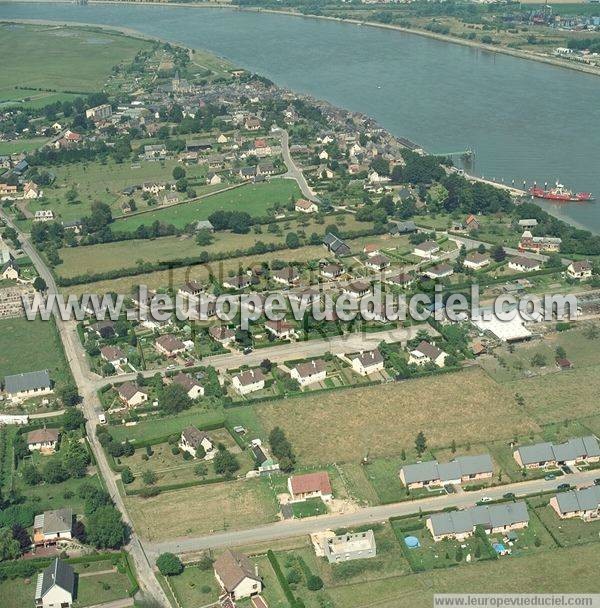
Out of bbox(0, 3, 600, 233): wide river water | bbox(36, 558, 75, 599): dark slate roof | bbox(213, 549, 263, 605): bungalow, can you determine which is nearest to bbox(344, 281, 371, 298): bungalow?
bbox(0, 3, 600, 233): wide river water

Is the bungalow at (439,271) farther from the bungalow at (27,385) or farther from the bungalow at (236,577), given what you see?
the bungalow at (236,577)

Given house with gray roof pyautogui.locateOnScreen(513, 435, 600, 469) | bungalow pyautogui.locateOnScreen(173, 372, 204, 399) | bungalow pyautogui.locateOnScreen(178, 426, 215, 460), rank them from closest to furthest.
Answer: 1. house with gray roof pyautogui.locateOnScreen(513, 435, 600, 469)
2. bungalow pyautogui.locateOnScreen(178, 426, 215, 460)
3. bungalow pyautogui.locateOnScreen(173, 372, 204, 399)

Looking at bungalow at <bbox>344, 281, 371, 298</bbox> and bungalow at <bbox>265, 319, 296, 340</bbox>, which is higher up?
bungalow at <bbox>344, 281, 371, 298</bbox>

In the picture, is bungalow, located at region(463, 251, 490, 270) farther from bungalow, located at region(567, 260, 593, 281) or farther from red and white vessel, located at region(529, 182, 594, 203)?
red and white vessel, located at region(529, 182, 594, 203)

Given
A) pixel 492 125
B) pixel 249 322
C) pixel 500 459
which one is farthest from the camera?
pixel 492 125

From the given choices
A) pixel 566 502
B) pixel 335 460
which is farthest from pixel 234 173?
pixel 566 502

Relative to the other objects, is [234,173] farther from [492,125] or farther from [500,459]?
[500,459]
